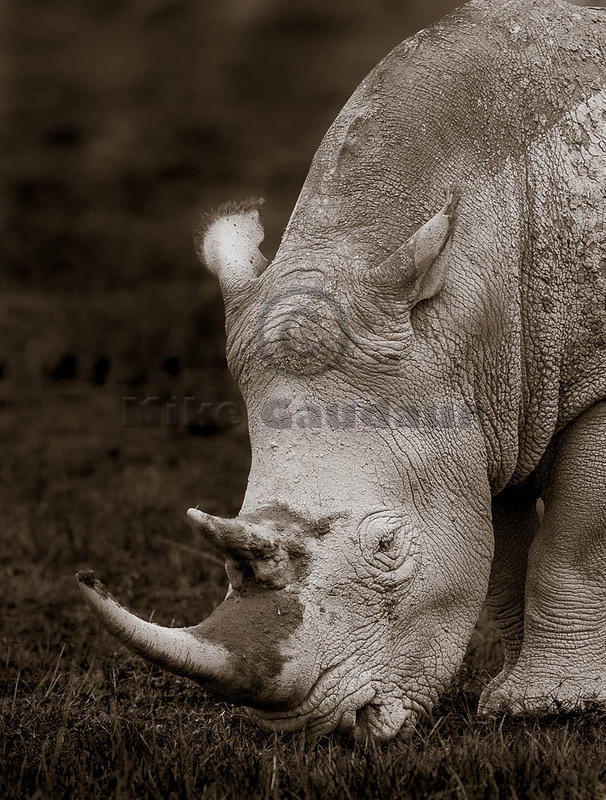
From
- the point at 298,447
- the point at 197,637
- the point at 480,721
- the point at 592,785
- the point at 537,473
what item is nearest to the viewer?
the point at 592,785

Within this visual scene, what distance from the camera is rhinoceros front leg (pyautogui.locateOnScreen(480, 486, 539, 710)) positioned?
5.48 meters

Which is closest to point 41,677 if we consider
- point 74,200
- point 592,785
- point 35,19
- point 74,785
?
point 74,785

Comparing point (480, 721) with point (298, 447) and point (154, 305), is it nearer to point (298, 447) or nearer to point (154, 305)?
point (298, 447)

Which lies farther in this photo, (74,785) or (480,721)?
(480,721)

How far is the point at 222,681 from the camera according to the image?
4.03 m

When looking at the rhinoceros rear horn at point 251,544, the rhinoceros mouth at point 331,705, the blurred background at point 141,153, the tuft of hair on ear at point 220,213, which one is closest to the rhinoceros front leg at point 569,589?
the rhinoceros mouth at point 331,705

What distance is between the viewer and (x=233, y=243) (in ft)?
16.4

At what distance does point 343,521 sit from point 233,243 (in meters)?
1.24

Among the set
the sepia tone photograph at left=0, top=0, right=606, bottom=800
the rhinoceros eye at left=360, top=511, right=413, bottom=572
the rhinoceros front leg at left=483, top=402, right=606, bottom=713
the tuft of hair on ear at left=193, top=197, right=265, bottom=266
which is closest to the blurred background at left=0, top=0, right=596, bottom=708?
the sepia tone photograph at left=0, top=0, right=606, bottom=800

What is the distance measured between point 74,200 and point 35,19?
5.98 ft

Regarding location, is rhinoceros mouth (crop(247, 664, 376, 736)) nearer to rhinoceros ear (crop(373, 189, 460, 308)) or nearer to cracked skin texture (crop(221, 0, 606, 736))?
cracked skin texture (crop(221, 0, 606, 736))

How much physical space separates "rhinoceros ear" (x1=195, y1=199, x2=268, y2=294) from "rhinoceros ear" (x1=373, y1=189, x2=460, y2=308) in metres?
0.61

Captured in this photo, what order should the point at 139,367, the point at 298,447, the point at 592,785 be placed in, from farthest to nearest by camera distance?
the point at 139,367 < the point at 298,447 < the point at 592,785

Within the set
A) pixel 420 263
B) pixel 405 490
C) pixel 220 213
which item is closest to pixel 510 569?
pixel 405 490
